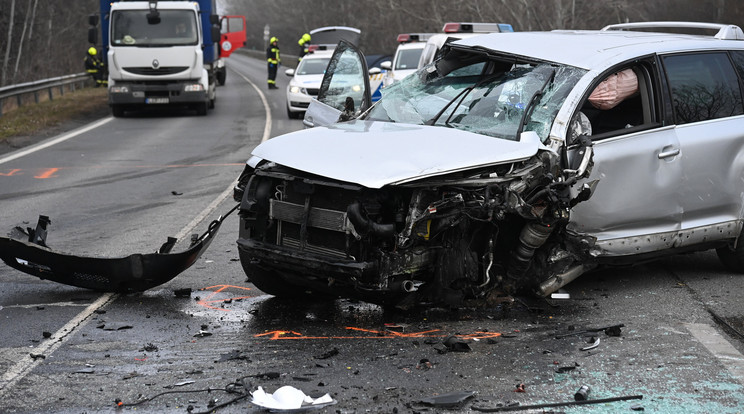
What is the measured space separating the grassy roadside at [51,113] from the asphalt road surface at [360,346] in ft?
40.2

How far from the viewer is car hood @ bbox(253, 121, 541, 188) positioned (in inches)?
212

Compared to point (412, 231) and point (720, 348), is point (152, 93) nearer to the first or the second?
point (412, 231)

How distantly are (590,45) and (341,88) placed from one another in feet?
7.69

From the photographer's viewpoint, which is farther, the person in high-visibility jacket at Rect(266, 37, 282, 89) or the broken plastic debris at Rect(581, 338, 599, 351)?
the person in high-visibility jacket at Rect(266, 37, 282, 89)

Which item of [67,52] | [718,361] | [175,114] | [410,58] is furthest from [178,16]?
[67,52]

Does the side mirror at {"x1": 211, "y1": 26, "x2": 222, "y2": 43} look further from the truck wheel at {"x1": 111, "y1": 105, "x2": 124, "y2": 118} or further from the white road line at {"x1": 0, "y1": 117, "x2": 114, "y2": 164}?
the white road line at {"x1": 0, "y1": 117, "x2": 114, "y2": 164}

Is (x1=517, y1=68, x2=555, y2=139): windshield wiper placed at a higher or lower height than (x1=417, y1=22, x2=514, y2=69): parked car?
higher

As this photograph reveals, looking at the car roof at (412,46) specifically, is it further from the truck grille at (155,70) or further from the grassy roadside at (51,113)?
the grassy roadside at (51,113)

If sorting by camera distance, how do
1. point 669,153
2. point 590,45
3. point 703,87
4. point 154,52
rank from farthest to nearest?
point 154,52, point 703,87, point 590,45, point 669,153

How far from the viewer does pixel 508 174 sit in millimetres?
5672

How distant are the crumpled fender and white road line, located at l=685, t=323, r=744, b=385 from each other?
339 centimetres

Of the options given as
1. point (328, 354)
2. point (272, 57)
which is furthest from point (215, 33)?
point (328, 354)

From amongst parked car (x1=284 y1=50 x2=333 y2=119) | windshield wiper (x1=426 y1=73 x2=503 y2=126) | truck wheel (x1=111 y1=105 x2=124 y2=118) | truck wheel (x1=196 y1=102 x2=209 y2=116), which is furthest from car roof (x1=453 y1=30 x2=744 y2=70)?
truck wheel (x1=111 y1=105 x2=124 y2=118)

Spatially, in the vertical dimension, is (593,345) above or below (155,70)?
above
